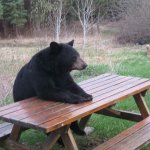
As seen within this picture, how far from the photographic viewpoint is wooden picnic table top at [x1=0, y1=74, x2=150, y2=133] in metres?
3.21

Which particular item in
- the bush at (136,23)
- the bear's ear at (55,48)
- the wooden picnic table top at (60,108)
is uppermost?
the bear's ear at (55,48)

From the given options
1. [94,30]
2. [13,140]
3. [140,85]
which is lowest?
[94,30]

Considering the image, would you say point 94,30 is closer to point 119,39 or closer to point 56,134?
point 119,39

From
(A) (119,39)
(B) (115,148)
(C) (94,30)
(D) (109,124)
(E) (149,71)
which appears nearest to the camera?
(B) (115,148)

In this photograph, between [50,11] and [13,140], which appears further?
[50,11]

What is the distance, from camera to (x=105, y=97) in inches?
156

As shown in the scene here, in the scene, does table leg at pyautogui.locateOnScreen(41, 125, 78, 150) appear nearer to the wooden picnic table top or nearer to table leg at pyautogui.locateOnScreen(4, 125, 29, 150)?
the wooden picnic table top

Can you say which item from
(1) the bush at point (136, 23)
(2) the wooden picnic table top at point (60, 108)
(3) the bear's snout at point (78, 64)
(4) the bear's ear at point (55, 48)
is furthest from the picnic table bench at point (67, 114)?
(1) the bush at point (136, 23)

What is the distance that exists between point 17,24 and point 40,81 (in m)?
24.0

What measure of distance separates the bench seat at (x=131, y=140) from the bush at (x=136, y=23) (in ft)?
49.6

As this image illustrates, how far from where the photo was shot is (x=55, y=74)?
155 inches

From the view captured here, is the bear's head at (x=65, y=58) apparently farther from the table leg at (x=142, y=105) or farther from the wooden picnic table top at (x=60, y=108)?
the table leg at (x=142, y=105)

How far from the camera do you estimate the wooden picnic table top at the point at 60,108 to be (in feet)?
10.5

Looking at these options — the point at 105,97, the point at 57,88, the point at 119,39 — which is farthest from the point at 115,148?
the point at 119,39
